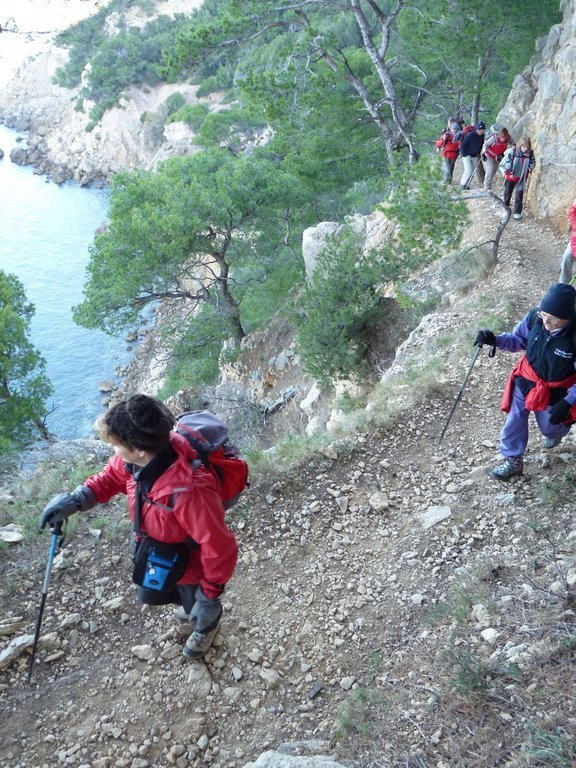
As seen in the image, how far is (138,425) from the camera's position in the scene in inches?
109

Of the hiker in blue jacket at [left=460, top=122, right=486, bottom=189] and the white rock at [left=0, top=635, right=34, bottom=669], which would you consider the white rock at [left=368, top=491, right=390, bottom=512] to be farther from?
the hiker in blue jacket at [left=460, top=122, right=486, bottom=189]

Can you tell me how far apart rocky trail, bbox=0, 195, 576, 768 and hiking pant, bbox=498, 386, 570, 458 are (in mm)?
331

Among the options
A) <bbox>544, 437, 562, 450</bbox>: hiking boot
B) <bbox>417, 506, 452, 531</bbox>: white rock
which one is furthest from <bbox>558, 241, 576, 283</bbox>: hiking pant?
<bbox>417, 506, 452, 531</bbox>: white rock

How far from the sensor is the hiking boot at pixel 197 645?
373 centimetres

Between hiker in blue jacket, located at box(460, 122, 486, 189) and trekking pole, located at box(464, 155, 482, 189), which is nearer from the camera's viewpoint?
hiker in blue jacket, located at box(460, 122, 486, 189)

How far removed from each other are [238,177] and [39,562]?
42.8ft

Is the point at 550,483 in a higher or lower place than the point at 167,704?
higher

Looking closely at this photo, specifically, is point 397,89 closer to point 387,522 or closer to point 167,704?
point 387,522

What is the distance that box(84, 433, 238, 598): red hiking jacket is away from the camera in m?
2.88

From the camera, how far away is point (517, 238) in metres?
11.0

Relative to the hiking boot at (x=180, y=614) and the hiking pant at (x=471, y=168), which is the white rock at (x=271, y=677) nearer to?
the hiking boot at (x=180, y=614)

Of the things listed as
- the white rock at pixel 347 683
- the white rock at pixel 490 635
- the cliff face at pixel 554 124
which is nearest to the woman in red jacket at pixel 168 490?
the white rock at pixel 347 683

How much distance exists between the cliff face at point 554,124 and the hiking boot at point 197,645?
10.6 m

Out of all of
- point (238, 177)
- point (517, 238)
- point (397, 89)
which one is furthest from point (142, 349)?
point (517, 238)
